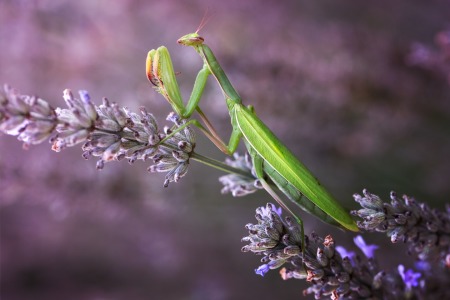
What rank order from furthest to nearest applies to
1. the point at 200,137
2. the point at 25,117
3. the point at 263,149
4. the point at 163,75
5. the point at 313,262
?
the point at 200,137 → the point at 163,75 → the point at 263,149 → the point at 313,262 → the point at 25,117

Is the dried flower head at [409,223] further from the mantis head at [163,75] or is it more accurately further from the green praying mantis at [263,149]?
the mantis head at [163,75]

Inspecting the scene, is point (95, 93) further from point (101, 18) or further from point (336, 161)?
point (336, 161)

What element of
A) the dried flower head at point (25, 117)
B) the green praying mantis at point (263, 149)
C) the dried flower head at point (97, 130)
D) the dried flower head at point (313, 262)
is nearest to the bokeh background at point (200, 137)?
the green praying mantis at point (263, 149)

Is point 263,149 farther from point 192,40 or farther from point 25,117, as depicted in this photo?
point 25,117

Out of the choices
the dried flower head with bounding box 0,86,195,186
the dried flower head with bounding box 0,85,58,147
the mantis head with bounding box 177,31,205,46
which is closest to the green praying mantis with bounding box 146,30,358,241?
the mantis head with bounding box 177,31,205,46

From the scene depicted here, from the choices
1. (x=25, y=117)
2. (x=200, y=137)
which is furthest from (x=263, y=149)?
(x=200, y=137)

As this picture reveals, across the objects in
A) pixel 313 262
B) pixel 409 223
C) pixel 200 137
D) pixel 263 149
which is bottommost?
pixel 313 262
